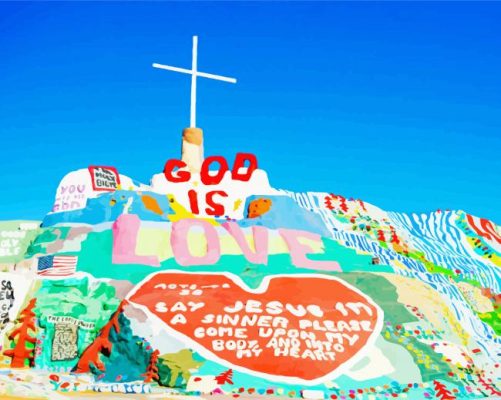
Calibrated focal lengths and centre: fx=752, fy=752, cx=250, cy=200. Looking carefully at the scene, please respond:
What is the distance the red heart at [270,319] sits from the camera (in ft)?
66.1

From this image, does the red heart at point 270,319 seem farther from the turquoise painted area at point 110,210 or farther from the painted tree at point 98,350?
the turquoise painted area at point 110,210

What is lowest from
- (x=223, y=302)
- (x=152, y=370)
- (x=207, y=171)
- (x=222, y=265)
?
(x=152, y=370)

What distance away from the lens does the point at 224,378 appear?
19.7 metres

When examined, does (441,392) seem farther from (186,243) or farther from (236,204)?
(236,204)

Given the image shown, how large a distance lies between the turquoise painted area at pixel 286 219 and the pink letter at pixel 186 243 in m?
1.58

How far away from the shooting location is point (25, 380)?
766 inches

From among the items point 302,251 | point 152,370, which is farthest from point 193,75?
point 152,370

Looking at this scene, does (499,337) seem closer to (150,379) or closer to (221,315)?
(221,315)

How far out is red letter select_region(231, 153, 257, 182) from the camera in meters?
31.1

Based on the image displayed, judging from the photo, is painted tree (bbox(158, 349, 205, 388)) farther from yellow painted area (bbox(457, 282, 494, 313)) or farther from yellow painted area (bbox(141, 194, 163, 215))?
yellow painted area (bbox(457, 282, 494, 313))

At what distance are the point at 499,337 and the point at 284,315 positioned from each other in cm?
966

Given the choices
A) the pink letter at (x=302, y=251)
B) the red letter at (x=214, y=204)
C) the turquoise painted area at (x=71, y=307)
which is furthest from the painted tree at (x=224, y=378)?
the red letter at (x=214, y=204)

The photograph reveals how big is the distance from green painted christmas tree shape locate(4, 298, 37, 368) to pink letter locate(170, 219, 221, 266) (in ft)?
17.3

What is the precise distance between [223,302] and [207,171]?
10.1 meters
